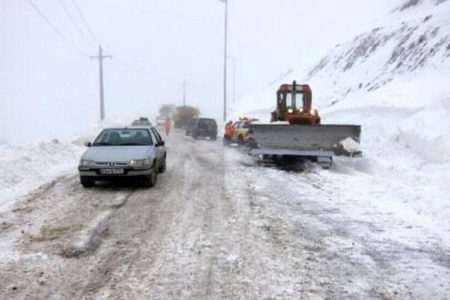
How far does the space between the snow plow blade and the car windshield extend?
Result: 530 cm

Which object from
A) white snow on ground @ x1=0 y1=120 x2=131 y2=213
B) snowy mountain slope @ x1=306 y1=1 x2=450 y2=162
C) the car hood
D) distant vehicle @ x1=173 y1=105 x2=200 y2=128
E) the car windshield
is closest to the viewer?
white snow on ground @ x1=0 y1=120 x2=131 y2=213

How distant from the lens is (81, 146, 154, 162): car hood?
13172 millimetres

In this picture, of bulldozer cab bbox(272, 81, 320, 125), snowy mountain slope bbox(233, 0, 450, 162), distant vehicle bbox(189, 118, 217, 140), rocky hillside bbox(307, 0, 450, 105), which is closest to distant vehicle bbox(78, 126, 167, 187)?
bulldozer cab bbox(272, 81, 320, 125)

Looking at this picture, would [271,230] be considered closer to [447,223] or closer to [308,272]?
[308,272]

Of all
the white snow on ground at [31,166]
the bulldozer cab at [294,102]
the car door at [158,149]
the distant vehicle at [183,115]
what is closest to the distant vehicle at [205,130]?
the white snow on ground at [31,166]

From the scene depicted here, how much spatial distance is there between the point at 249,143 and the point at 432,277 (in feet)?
44.8

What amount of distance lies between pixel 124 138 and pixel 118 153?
1.31 m

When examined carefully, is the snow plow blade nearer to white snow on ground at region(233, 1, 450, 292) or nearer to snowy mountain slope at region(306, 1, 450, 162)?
white snow on ground at region(233, 1, 450, 292)

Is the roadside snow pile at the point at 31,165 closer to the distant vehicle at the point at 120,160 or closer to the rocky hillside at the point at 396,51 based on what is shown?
the distant vehicle at the point at 120,160

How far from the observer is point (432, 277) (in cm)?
650

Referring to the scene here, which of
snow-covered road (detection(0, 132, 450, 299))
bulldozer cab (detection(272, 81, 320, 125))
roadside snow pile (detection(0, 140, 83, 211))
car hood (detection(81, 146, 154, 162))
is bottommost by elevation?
snow-covered road (detection(0, 132, 450, 299))

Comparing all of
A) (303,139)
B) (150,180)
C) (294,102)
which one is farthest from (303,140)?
(150,180)

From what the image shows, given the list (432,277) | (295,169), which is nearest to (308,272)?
(432,277)

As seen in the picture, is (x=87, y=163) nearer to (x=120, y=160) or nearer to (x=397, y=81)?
(x=120, y=160)
